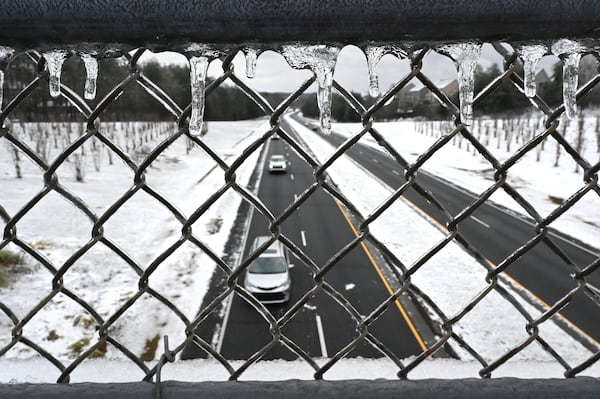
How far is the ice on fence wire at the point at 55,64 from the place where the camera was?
938 millimetres

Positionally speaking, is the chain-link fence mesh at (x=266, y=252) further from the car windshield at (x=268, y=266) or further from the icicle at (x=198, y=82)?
the car windshield at (x=268, y=266)

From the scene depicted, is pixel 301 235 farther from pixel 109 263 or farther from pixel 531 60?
pixel 531 60

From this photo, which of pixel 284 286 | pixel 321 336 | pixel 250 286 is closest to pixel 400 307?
pixel 321 336

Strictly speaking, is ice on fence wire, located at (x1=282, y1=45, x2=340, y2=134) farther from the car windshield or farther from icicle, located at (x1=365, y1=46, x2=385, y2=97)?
the car windshield

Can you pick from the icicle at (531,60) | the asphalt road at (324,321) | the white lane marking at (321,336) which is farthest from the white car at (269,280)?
the icicle at (531,60)

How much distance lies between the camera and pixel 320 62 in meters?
0.96

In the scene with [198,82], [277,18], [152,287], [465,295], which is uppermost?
[277,18]

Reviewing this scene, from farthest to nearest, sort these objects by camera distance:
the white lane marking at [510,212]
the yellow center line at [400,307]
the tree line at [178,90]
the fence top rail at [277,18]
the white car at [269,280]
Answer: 1. the white lane marking at [510,212]
2. the white car at [269,280]
3. the yellow center line at [400,307]
4. the tree line at [178,90]
5. the fence top rail at [277,18]

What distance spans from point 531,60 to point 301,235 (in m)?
15.3

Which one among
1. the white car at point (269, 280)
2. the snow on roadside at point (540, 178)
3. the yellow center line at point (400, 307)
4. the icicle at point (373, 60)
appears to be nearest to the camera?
the icicle at point (373, 60)

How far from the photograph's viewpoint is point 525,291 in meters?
11.1

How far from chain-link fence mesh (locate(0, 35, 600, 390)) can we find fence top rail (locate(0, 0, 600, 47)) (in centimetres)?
8

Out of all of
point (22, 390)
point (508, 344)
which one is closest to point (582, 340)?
point (508, 344)

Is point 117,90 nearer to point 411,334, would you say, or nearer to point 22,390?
point 22,390
